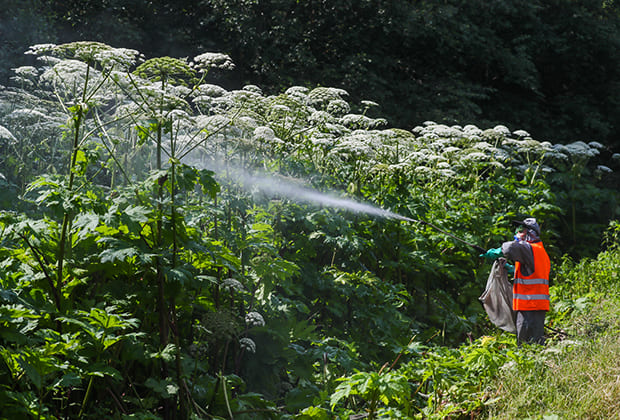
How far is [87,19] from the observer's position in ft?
47.2

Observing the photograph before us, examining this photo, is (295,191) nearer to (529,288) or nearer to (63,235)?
(529,288)

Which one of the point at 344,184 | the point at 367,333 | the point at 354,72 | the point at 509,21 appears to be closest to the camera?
the point at 367,333

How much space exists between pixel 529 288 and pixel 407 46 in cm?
1178

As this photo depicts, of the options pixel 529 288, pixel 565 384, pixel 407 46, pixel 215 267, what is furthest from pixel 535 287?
pixel 407 46

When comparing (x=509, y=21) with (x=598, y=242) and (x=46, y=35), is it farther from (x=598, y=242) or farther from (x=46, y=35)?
(x=46, y=35)

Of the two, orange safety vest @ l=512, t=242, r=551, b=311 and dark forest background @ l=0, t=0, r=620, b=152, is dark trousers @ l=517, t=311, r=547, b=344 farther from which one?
dark forest background @ l=0, t=0, r=620, b=152

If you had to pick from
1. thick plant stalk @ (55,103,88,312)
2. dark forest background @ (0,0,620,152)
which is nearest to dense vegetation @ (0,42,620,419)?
thick plant stalk @ (55,103,88,312)

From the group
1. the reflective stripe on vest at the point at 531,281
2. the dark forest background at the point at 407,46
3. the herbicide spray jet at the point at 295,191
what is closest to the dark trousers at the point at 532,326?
the reflective stripe on vest at the point at 531,281

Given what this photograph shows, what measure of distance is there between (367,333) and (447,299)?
6.96 ft

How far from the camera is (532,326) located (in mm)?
6531

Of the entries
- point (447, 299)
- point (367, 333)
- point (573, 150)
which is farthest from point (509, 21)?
point (367, 333)

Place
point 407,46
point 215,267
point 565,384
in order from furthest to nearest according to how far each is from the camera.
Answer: point 407,46, point 565,384, point 215,267

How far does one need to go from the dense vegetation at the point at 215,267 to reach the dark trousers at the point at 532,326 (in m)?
0.78

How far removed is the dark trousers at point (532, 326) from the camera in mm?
6512
